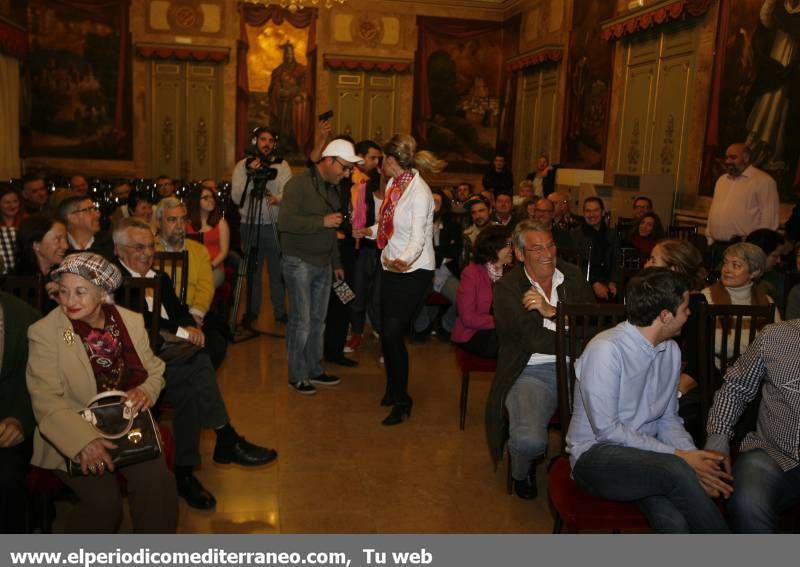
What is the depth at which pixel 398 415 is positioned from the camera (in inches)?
178

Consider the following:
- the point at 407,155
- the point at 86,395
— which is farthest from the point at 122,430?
the point at 407,155

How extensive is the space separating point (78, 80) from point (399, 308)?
12.0m

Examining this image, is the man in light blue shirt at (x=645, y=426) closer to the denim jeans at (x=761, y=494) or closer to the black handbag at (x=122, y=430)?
the denim jeans at (x=761, y=494)

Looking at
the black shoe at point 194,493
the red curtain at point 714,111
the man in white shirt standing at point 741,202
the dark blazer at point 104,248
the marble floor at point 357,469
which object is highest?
the red curtain at point 714,111

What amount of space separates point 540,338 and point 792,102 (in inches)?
203

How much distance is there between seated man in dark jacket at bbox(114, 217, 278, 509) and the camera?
134 inches

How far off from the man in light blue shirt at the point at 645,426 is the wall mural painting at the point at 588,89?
875 centimetres

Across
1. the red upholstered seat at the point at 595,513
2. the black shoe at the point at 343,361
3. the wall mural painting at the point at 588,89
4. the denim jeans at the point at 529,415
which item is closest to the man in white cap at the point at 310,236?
the black shoe at the point at 343,361

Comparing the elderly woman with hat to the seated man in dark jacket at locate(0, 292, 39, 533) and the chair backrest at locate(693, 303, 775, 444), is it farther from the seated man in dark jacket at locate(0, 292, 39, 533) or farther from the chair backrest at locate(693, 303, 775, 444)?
the chair backrest at locate(693, 303, 775, 444)

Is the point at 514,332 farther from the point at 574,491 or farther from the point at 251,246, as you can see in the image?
the point at 251,246

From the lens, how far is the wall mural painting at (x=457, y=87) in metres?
14.9

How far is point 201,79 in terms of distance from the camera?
47.1ft

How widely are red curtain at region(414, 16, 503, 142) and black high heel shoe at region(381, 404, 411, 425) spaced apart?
436 inches

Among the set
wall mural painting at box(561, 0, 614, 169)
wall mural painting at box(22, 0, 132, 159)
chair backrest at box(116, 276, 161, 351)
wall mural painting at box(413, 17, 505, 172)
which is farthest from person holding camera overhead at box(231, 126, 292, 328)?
wall mural painting at box(413, 17, 505, 172)
